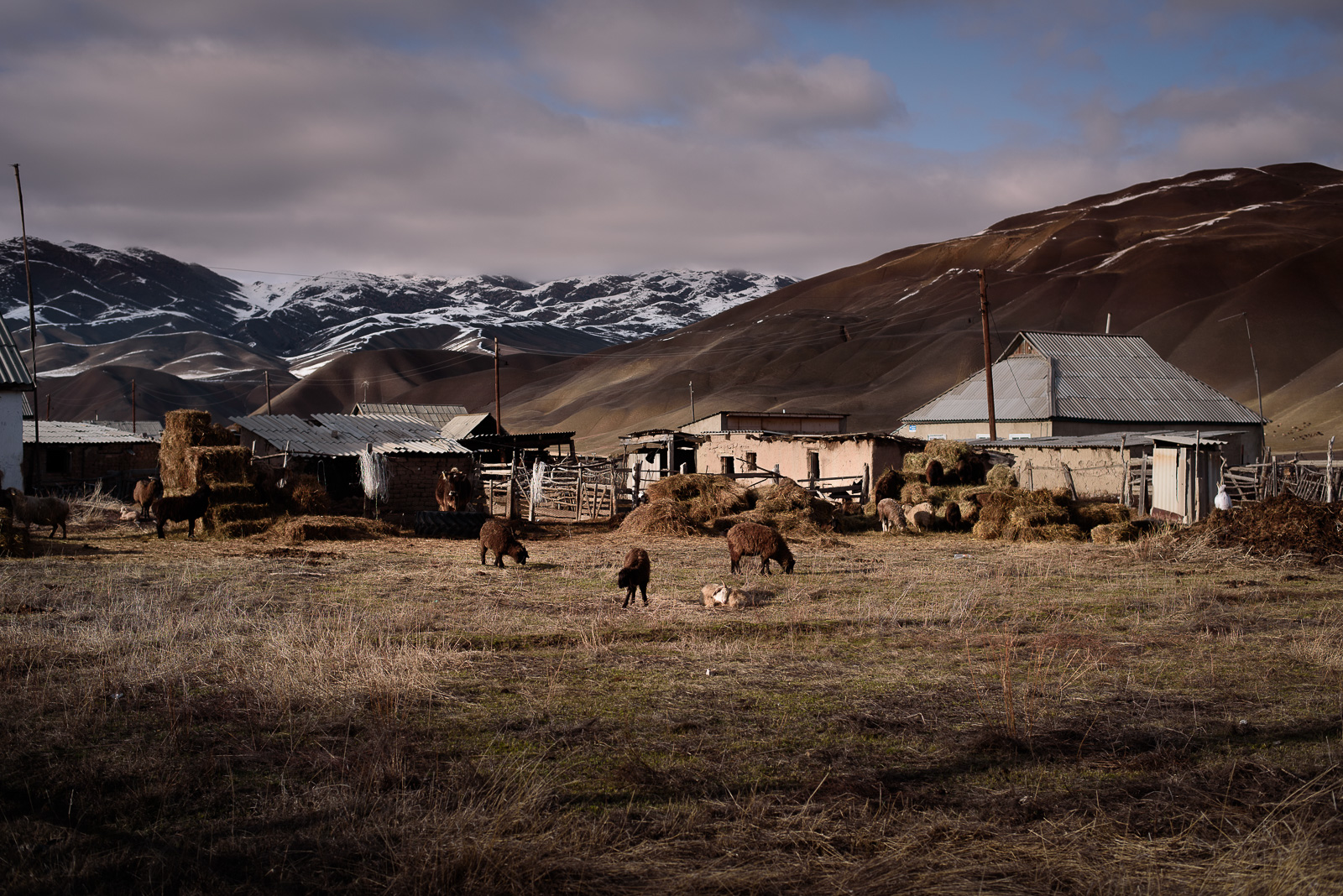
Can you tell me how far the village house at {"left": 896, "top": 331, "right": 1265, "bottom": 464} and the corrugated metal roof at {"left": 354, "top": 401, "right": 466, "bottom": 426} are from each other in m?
30.5

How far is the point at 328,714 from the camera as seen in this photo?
24.5 feet

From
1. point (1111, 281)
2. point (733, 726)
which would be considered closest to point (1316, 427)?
point (733, 726)

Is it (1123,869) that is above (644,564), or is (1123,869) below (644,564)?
below

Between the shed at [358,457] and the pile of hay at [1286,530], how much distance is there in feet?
78.1

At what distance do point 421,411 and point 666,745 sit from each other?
61.2 metres

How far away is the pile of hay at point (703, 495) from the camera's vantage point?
27172 mm

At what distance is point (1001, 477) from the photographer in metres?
30.5

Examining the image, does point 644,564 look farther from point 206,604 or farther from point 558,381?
point 558,381

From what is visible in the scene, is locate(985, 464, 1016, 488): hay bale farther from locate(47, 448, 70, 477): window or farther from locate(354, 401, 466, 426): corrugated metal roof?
locate(354, 401, 466, 426): corrugated metal roof

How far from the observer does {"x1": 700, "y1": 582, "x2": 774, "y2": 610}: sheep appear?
13016 mm

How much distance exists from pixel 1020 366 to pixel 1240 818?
46913 mm

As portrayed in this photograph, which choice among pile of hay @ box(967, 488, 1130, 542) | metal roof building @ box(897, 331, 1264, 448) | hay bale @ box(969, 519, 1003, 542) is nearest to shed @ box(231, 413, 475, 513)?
hay bale @ box(969, 519, 1003, 542)

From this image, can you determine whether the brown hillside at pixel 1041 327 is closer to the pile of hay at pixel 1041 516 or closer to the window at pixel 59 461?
the pile of hay at pixel 1041 516

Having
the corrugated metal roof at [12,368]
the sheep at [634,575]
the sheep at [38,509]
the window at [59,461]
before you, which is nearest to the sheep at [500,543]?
the sheep at [634,575]
